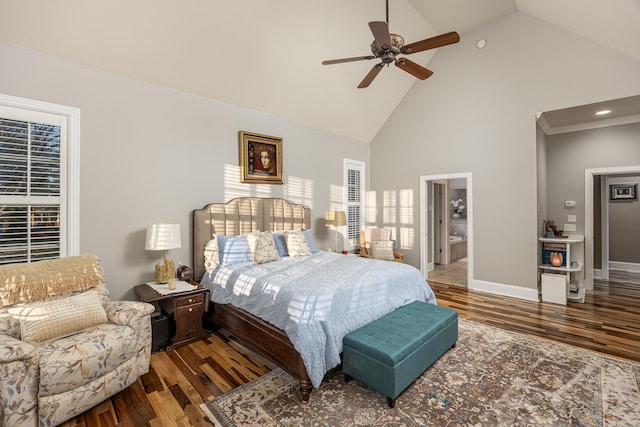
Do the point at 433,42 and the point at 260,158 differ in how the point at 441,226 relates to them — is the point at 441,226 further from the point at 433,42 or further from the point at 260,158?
the point at 433,42

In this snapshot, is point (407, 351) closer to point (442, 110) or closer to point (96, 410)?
point (96, 410)

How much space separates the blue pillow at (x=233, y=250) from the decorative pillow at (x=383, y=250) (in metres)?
2.81

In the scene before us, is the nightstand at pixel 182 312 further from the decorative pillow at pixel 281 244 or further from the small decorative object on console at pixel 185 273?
the decorative pillow at pixel 281 244

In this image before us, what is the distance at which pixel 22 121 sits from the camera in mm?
2734

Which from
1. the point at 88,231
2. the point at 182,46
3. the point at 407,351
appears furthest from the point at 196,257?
the point at 407,351

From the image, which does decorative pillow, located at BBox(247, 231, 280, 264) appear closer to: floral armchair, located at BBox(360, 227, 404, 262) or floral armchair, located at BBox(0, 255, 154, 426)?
floral armchair, located at BBox(0, 255, 154, 426)

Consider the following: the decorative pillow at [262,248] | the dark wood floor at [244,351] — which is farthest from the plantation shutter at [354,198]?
the decorative pillow at [262,248]

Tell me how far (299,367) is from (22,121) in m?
3.38

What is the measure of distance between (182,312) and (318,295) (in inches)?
65.3

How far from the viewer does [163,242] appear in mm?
3158

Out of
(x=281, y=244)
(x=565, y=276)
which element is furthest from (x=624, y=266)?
(x=281, y=244)

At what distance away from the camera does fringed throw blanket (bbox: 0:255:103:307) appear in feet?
7.32

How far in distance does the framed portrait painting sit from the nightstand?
183cm

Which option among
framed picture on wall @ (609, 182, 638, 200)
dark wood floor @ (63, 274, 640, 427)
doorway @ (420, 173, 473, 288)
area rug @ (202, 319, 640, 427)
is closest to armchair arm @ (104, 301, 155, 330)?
dark wood floor @ (63, 274, 640, 427)
